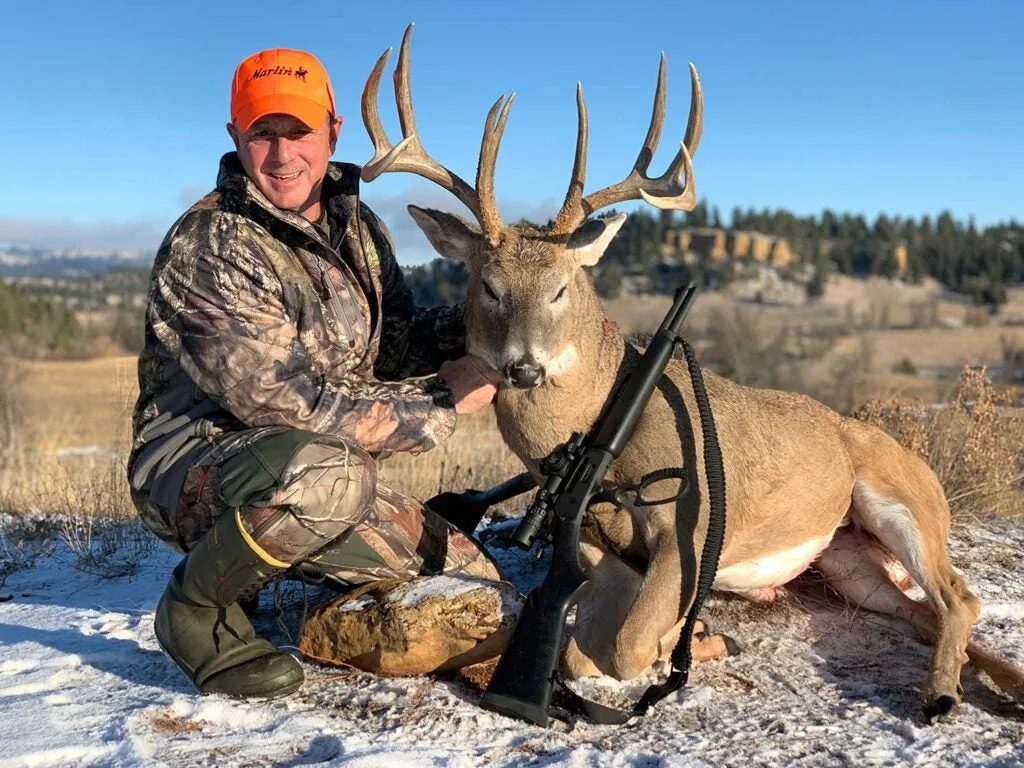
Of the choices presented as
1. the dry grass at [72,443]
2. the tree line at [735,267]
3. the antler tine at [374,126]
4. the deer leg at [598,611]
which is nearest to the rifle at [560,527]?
the deer leg at [598,611]

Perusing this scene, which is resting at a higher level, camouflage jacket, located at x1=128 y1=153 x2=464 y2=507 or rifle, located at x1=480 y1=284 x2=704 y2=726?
camouflage jacket, located at x1=128 y1=153 x2=464 y2=507

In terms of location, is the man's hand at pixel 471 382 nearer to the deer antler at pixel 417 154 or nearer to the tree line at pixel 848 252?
the deer antler at pixel 417 154

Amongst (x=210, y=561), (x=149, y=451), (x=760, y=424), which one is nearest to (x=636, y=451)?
(x=760, y=424)

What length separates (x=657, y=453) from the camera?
4293 mm

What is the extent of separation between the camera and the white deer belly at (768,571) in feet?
15.3

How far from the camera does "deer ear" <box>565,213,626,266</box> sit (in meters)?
4.53

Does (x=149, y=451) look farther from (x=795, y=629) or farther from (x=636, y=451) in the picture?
(x=795, y=629)

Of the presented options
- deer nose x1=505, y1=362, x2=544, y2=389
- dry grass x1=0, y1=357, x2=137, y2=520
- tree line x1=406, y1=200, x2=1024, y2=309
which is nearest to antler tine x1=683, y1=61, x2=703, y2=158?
deer nose x1=505, y1=362, x2=544, y2=389

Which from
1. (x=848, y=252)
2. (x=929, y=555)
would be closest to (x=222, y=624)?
(x=929, y=555)

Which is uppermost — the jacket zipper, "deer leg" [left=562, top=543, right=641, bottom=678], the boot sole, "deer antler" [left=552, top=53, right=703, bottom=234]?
"deer antler" [left=552, top=53, right=703, bottom=234]

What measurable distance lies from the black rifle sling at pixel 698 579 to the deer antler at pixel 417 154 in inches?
42.8

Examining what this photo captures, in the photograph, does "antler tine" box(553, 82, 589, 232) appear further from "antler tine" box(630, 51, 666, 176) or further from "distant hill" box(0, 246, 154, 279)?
"distant hill" box(0, 246, 154, 279)

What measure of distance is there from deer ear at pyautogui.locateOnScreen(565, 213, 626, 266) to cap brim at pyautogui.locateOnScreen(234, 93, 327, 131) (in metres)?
1.35

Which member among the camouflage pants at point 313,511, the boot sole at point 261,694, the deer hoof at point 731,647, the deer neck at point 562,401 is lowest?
the boot sole at point 261,694
